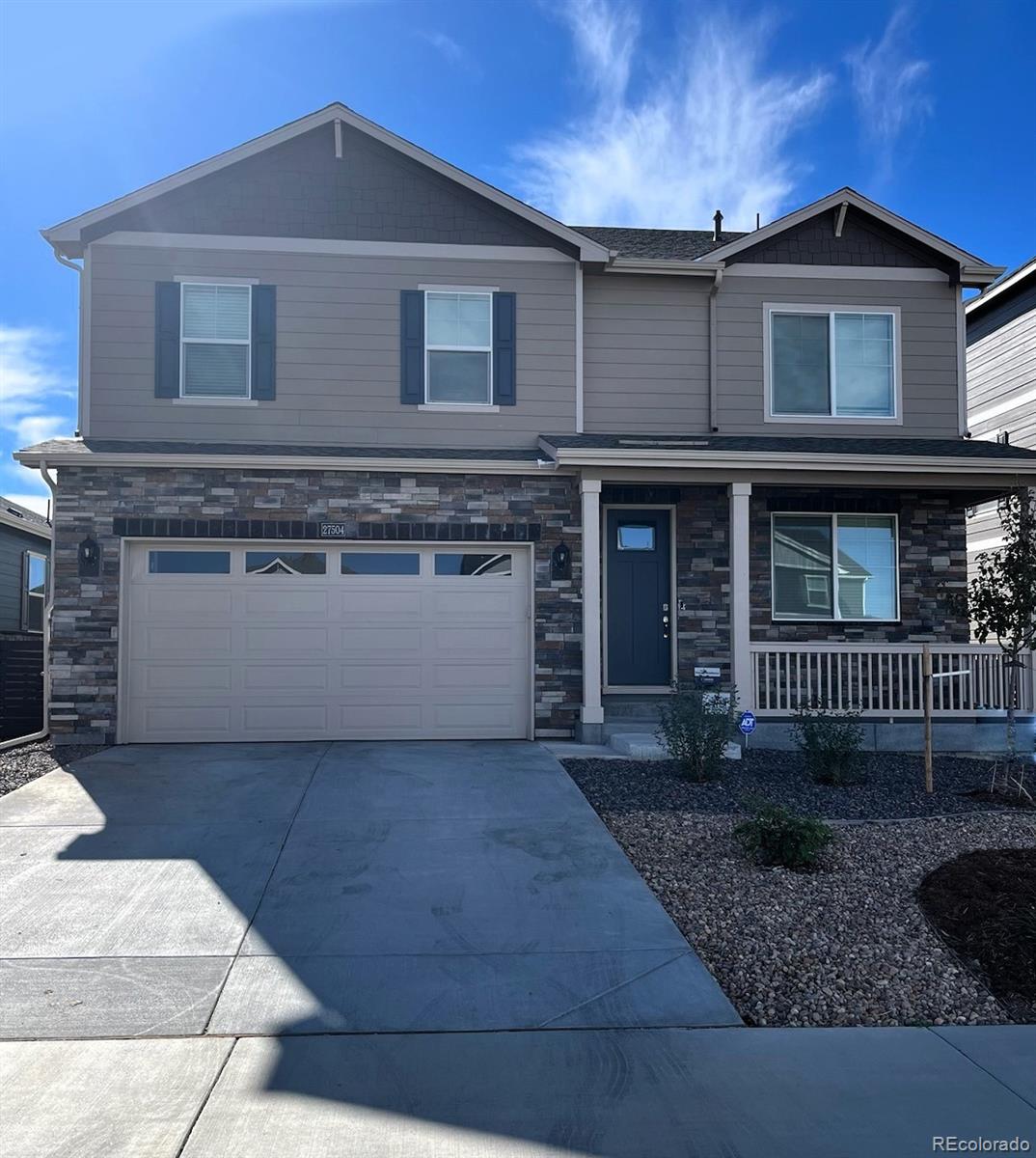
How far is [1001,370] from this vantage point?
607 inches

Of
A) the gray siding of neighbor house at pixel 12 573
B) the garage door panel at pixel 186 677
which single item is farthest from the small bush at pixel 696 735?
the gray siding of neighbor house at pixel 12 573

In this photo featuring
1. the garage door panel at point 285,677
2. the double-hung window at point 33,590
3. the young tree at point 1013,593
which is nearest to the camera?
the young tree at point 1013,593

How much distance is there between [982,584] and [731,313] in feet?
16.4

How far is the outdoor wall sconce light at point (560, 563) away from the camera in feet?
35.0

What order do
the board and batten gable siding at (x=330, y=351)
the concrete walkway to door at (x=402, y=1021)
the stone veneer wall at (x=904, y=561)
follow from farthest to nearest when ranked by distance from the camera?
the stone veneer wall at (x=904, y=561) → the board and batten gable siding at (x=330, y=351) → the concrete walkway to door at (x=402, y=1021)

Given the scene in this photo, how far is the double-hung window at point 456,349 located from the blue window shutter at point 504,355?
63 millimetres

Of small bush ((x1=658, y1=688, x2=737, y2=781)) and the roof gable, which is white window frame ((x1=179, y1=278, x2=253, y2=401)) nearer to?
the roof gable

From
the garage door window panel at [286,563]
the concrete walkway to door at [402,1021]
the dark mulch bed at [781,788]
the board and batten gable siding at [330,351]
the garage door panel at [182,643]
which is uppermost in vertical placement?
the board and batten gable siding at [330,351]

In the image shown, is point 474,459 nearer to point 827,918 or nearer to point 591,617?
point 591,617

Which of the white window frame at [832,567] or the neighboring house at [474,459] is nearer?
the neighboring house at [474,459]

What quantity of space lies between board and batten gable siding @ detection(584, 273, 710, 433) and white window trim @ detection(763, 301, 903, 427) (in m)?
0.76

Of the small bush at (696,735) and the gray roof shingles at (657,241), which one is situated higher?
the gray roof shingles at (657,241)

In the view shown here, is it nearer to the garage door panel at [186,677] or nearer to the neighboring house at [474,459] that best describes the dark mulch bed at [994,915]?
the neighboring house at [474,459]

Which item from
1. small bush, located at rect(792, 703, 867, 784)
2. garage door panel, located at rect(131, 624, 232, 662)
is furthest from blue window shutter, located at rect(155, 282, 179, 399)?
small bush, located at rect(792, 703, 867, 784)
